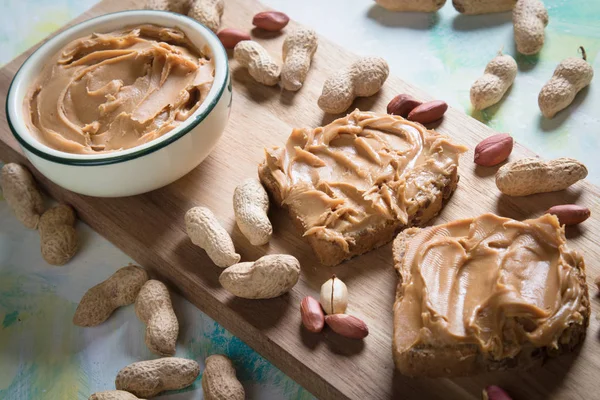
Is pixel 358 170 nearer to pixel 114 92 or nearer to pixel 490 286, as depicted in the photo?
pixel 490 286

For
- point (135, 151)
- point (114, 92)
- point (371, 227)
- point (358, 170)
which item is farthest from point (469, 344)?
point (114, 92)

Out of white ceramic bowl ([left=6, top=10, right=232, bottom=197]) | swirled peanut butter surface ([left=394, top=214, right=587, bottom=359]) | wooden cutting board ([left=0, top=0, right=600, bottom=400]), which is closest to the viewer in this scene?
→ swirled peanut butter surface ([left=394, top=214, right=587, bottom=359])

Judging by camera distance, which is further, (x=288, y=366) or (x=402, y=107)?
(x=402, y=107)

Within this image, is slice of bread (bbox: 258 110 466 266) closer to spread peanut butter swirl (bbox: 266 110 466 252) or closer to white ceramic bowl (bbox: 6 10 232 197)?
spread peanut butter swirl (bbox: 266 110 466 252)

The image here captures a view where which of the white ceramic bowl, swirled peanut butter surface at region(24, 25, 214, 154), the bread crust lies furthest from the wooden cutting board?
swirled peanut butter surface at region(24, 25, 214, 154)

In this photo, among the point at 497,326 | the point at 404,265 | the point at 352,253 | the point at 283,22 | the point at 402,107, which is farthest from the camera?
the point at 283,22

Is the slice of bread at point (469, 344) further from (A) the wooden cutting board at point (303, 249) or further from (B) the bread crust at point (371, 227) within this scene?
(B) the bread crust at point (371, 227)

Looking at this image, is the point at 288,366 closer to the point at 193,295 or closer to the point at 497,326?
the point at 193,295

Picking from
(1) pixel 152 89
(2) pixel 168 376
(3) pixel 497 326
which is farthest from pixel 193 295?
(3) pixel 497 326

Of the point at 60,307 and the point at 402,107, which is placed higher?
the point at 402,107
